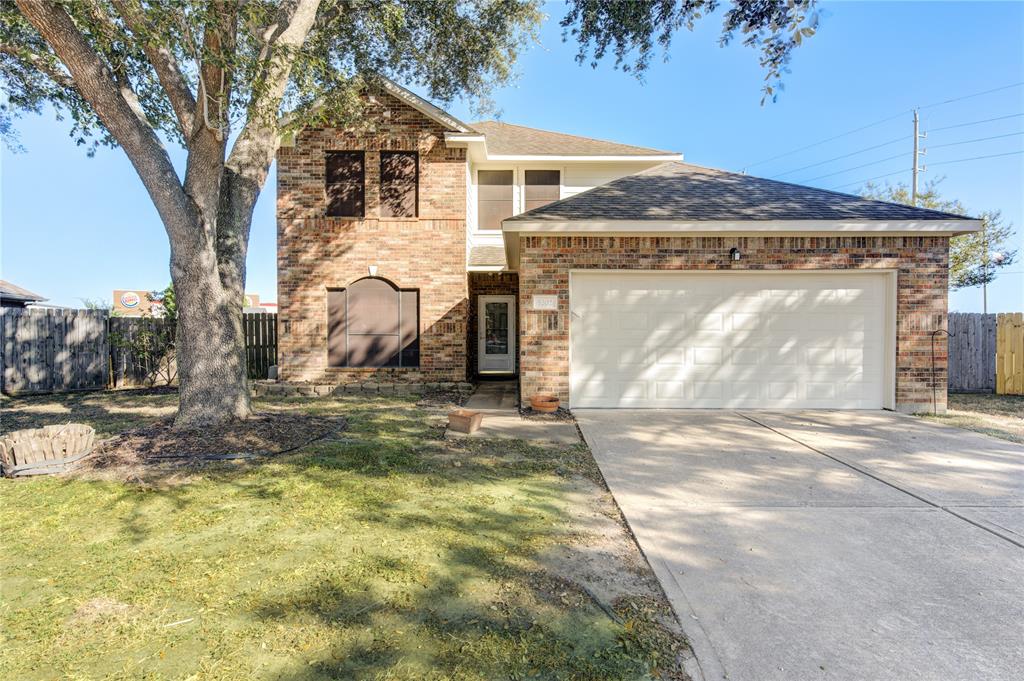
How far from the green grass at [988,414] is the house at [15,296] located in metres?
25.4

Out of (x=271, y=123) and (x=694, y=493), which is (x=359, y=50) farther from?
(x=694, y=493)

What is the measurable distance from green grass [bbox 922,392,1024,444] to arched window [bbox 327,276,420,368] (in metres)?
9.89

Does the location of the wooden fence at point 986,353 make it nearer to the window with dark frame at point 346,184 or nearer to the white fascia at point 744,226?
the white fascia at point 744,226

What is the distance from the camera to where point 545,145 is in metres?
13.6

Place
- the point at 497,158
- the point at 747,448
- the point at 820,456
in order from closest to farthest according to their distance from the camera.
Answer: the point at 820,456, the point at 747,448, the point at 497,158

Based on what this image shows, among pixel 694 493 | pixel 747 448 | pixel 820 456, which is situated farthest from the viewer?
pixel 747 448

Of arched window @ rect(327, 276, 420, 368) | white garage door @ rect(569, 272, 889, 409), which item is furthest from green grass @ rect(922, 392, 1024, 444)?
arched window @ rect(327, 276, 420, 368)

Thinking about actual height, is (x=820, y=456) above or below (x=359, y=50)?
below

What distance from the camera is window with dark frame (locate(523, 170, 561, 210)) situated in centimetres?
1324

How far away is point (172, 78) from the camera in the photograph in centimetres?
608

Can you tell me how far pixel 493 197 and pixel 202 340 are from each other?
347 inches

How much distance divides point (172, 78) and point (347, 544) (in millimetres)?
6336

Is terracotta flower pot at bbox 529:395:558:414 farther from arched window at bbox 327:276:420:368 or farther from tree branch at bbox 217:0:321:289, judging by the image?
tree branch at bbox 217:0:321:289

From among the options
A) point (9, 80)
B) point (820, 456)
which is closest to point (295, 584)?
point (820, 456)
